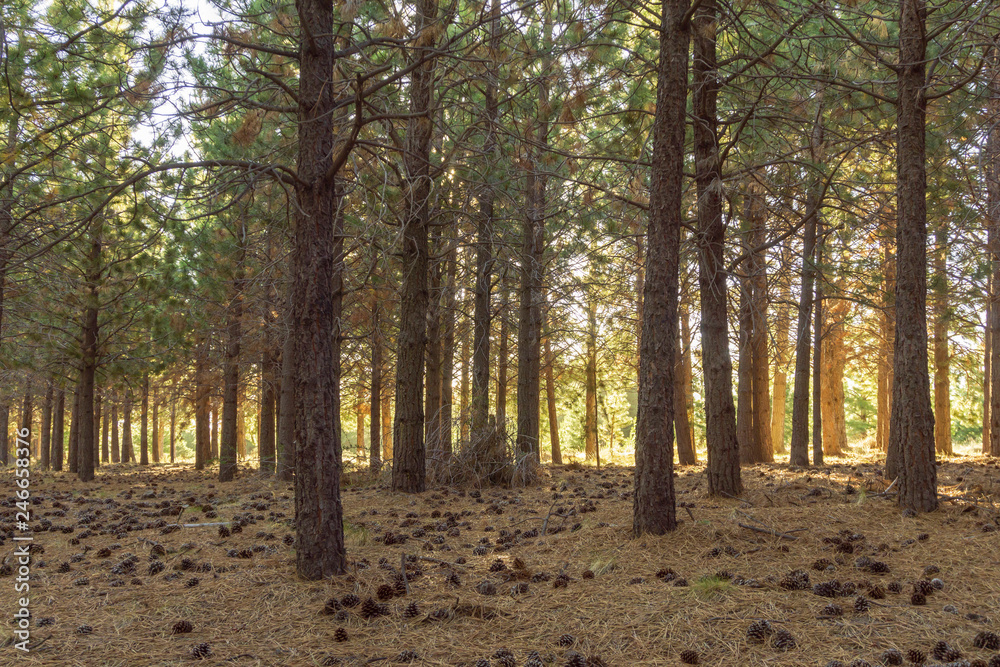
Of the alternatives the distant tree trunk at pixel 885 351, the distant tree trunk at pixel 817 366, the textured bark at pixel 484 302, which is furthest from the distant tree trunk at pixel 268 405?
the distant tree trunk at pixel 885 351

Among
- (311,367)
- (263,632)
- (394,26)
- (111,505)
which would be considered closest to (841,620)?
(263,632)

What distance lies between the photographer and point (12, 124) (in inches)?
262

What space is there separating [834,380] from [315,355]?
740 inches

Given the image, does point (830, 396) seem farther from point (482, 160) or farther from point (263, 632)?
point (263, 632)

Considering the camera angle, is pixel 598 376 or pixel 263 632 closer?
pixel 263 632

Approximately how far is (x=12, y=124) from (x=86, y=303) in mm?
5231

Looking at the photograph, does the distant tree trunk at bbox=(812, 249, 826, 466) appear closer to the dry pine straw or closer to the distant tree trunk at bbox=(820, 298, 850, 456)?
the distant tree trunk at bbox=(820, 298, 850, 456)

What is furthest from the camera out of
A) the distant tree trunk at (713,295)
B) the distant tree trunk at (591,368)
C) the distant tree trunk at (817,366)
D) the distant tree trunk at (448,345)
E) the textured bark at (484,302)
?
the distant tree trunk at (591,368)

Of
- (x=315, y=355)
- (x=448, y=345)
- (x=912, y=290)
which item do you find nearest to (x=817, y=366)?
(x=912, y=290)

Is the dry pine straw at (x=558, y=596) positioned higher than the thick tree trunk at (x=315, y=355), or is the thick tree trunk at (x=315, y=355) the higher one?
the thick tree trunk at (x=315, y=355)

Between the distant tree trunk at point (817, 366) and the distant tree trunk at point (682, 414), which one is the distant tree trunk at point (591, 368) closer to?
the distant tree trunk at point (682, 414)

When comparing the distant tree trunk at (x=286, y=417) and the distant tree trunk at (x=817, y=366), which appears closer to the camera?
the distant tree trunk at (x=286, y=417)

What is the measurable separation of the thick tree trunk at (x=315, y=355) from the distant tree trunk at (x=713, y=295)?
163 inches

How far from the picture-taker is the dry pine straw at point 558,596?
313cm
